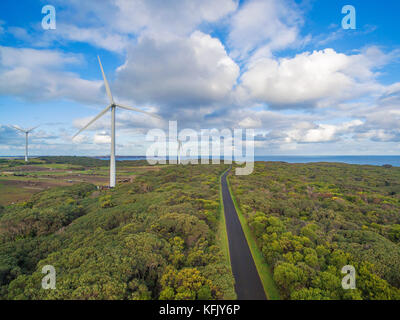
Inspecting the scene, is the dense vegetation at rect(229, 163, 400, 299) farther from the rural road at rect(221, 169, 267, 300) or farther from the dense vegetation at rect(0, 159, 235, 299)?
the dense vegetation at rect(0, 159, 235, 299)

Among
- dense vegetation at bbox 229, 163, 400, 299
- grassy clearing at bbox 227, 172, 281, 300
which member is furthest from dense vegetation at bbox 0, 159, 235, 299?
dense vegetation at bbox 229, 163, 400, 299

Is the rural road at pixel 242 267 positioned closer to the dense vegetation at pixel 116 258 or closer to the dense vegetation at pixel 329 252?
the dense vegetation at pixel 329 252

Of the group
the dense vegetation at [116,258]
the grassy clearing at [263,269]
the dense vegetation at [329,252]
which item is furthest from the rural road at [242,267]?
the dense vegetation at [116,258]

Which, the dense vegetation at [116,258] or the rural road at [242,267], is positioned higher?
the dense vegetation at [116,258]

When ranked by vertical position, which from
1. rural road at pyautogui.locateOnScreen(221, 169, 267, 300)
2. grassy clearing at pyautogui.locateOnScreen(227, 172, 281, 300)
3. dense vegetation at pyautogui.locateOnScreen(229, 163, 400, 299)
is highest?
dense vegetation at pyautogui.locateOnScreen(229, 163, 400, 299)

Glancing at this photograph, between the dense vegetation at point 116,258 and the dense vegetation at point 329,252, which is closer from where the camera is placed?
the dense vegetation at point 116,258

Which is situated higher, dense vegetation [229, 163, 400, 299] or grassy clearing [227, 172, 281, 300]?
dense vegetation [229, 163, 400, 299]

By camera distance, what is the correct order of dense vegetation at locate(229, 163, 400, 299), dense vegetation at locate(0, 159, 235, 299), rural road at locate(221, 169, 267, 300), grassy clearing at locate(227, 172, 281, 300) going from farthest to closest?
grassy clearing at locate(227, 172, 281, 300) < rural road at locate(221, 169, 267, 300) < dense vegetation at locate(229, 163, 400, 299) < dense vegetation at locate(0, 159, 235, 299)
